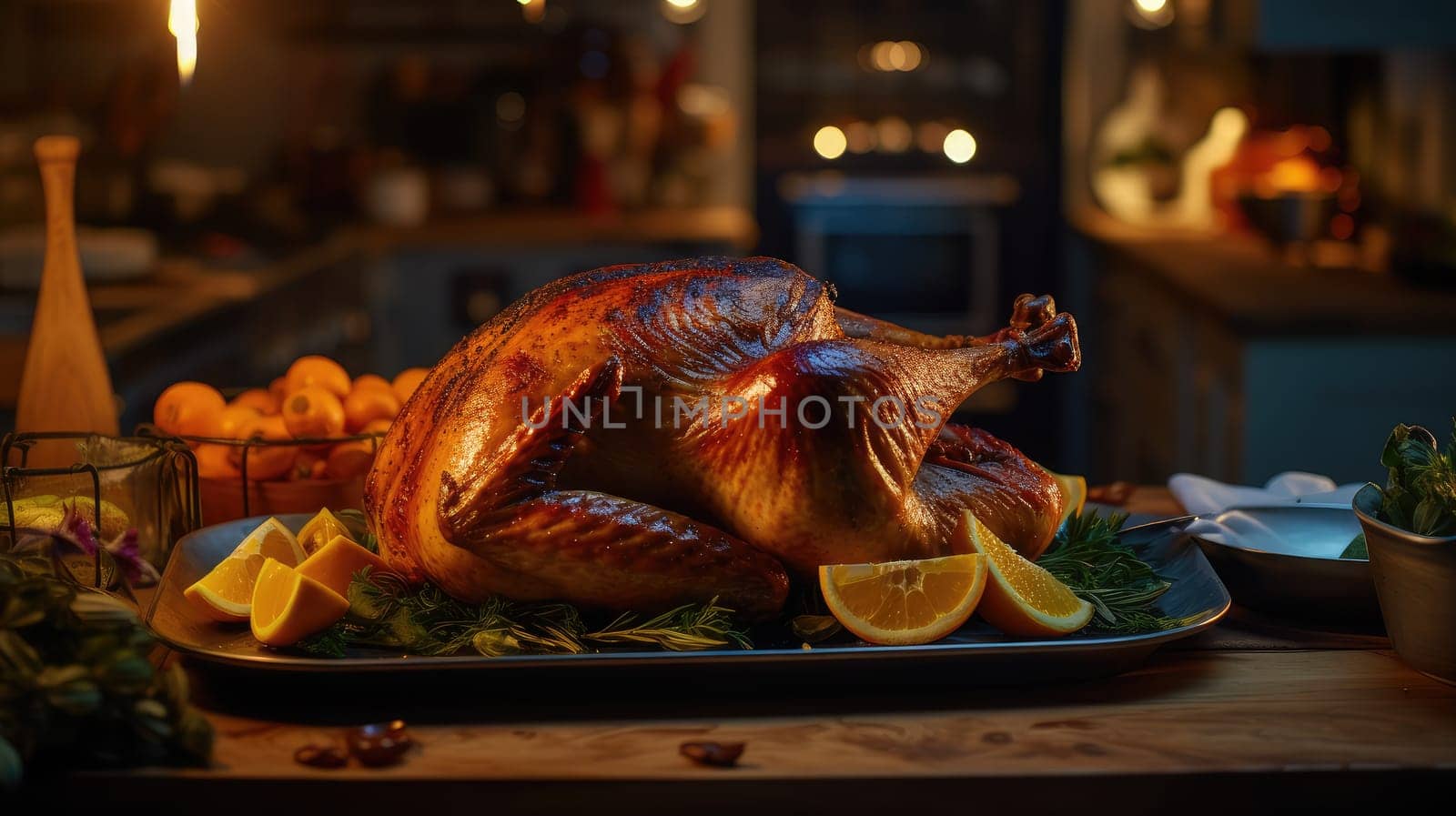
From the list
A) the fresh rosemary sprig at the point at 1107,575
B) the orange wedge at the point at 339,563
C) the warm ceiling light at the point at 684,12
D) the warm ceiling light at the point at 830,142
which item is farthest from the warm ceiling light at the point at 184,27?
the warm ceiling light at the point at 830,142

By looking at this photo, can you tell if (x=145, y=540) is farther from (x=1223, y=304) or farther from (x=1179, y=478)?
(x=1223, y=304)

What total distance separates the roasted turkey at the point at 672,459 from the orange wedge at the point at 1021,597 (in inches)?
2.1

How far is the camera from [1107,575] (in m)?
1.35

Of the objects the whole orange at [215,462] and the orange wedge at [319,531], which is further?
the whole orange at [215,462]

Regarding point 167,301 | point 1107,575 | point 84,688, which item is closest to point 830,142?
point 167,301

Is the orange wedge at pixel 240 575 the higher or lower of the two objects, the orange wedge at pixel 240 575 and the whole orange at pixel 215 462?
the lower

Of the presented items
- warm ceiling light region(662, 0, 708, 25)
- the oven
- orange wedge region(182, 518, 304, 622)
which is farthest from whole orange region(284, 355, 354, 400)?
warm ceiling light region(662, 0, 708, 25)

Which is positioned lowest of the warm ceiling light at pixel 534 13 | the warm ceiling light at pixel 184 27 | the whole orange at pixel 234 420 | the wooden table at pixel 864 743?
the wooden table at pixel 864 743

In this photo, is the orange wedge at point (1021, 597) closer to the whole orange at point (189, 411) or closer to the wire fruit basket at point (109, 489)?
the wire fruit basket at point (109, 489)

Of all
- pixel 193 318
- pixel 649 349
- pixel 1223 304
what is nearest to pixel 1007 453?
pixel 649 349

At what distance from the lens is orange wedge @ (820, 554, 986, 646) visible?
119 cm

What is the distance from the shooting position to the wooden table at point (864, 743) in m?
1.01

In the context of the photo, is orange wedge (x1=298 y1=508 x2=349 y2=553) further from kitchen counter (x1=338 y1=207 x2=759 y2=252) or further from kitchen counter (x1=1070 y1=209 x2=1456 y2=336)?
kitchen counter (x1=338 y1=207 x2=759 y2=252)

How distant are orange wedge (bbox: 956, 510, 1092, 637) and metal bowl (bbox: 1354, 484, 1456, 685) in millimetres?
231
